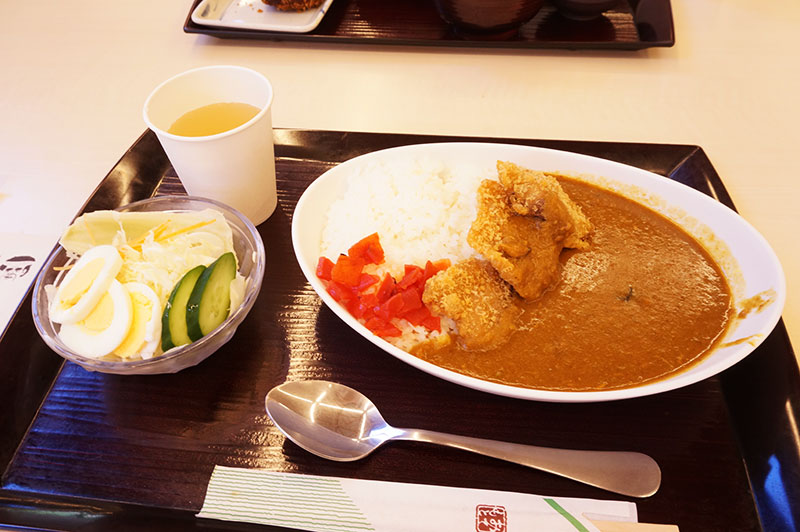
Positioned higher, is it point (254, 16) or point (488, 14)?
point (488, 14)

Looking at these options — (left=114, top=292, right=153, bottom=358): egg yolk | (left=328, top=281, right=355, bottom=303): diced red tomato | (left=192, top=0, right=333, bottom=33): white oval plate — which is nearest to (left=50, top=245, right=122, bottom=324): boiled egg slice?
(left=114, top=292, right=153, bottom=358): egg yolk

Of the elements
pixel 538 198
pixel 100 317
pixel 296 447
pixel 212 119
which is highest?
pixel 212 119

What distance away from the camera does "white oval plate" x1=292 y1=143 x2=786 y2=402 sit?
4.80 feet

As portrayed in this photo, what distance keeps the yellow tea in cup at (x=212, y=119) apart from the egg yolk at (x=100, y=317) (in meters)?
0.73

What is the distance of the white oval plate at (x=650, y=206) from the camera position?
57.6 inches

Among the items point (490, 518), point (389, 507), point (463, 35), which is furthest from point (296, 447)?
point (463, 35)

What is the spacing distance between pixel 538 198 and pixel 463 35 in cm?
167

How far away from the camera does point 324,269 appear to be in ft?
5.85

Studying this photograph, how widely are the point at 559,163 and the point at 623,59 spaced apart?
1312mm

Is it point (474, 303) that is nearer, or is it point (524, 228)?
point (474, 303)

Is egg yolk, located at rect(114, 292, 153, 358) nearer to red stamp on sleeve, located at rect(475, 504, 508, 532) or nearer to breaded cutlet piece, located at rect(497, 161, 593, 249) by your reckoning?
red stamp on sleeve, located at rect(475, 504, 508, 532)

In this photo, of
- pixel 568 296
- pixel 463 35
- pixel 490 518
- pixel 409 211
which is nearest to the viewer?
pixel 490 518

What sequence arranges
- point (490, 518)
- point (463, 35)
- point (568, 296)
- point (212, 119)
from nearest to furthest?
point (490, 518)
point (568, 296)
point (212, 119)
point (463, 35)

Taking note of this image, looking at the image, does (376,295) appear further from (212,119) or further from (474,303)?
(212,119)
